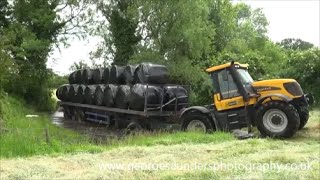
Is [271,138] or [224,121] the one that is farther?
[224,121]

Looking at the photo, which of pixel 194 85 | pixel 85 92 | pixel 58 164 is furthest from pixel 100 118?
pixel 58 164

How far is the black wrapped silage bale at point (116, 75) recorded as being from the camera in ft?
58.4

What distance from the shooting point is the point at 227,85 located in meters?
12.9

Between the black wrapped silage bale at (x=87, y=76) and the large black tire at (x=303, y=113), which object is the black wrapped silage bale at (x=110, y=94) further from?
the large black tire at (x=303, y=113)

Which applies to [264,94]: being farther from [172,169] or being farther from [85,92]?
[85,92]

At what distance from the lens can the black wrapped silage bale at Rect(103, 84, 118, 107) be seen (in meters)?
17.4

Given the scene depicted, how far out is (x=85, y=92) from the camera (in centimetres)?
2011

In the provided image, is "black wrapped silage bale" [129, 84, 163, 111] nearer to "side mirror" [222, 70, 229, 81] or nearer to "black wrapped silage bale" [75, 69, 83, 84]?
"side mirror" [222, 70, 229, 81]

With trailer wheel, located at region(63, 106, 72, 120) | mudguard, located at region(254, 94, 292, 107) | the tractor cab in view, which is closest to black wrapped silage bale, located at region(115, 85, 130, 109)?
the tractor cab

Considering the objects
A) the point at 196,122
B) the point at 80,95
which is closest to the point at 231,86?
the point at 196,122

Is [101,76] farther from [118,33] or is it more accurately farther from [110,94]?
[118,33]

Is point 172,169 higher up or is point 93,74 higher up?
point 93,74

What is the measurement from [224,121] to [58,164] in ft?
20.0

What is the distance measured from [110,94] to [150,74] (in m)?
2.34
